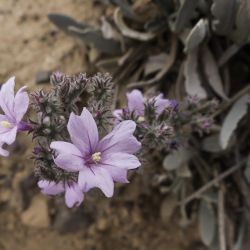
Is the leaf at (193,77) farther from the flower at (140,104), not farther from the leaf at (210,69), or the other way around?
the flower at (140,104)

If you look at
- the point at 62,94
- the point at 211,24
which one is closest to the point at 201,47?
the point at 211,24

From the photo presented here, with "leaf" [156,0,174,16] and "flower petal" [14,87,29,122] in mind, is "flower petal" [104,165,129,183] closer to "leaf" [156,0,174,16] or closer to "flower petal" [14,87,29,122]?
"flower petal" [14,87,29,122]

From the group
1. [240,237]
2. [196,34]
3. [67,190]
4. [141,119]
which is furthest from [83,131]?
[240,237]

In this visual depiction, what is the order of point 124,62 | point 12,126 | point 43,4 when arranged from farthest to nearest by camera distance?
1. point 43,4
2. point 124,62
3. point 12,126

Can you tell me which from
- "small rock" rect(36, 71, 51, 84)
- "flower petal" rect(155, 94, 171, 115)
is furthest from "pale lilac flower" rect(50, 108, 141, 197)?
"small rock" rect(36, 71, 51, 84)

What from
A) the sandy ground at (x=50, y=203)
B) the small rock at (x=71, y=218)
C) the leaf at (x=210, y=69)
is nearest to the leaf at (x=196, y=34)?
the leaf at (x=210, y=69)

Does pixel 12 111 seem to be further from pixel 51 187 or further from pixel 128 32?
pixel 128 32

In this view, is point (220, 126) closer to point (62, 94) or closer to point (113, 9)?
point (113, 9)

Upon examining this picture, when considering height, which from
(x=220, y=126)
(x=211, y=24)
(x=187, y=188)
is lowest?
(x=187, y=188)
